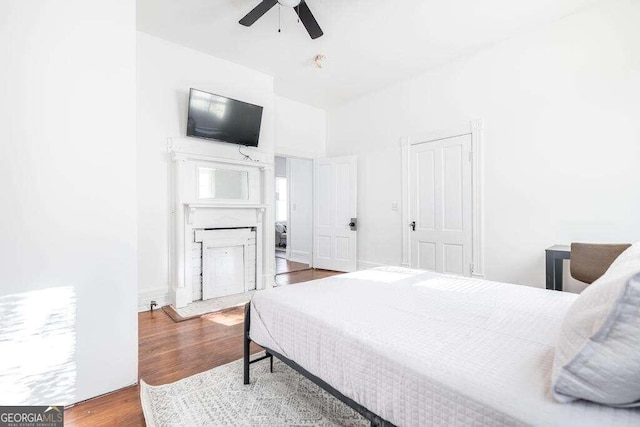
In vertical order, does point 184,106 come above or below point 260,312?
above

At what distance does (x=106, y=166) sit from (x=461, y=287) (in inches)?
90.3

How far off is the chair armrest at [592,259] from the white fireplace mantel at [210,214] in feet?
11.1

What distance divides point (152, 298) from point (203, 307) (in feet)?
1.96

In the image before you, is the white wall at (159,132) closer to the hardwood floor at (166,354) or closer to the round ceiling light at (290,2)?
the hardwood floor at (166,354)

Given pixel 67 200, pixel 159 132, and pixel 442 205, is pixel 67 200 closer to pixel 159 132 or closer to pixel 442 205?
pixel 159 132

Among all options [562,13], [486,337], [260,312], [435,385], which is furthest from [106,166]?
[562,13]

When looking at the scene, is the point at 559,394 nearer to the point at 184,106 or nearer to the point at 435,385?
the point at 435,385

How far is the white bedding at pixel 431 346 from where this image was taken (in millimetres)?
781

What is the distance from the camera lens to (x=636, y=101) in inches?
107

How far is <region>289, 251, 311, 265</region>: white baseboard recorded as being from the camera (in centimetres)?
623

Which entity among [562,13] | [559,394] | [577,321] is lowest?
[559,394]

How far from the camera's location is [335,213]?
5348mm

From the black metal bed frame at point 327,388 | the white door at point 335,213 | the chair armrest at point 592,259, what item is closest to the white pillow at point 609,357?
the black metal bed frame at point 327,388

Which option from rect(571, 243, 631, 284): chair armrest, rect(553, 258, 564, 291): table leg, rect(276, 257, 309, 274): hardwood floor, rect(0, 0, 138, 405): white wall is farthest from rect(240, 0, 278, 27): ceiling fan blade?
rect(276, 257, 309, 274): hardwood floor
